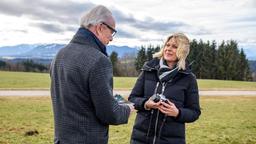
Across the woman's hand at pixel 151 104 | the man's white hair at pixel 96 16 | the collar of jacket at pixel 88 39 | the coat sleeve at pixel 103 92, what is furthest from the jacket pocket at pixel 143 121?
the man's white hair at pixel 96 16

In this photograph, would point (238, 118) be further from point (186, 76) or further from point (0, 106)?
point (186, 76)

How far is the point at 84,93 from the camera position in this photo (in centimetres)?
295

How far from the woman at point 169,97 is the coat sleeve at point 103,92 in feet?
3.30

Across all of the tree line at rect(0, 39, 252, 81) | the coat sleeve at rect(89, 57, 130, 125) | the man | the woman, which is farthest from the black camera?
the tree line at rect(0, 39, 252, 81)

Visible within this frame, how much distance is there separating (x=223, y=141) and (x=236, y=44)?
8415 cm

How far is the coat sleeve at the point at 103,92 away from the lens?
9.50ft

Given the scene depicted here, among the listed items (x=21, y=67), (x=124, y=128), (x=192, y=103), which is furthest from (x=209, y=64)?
(x=192, y=103)

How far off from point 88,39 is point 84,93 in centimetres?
39

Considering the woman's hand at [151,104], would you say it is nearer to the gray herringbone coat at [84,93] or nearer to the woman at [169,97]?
the woman at [169,97]

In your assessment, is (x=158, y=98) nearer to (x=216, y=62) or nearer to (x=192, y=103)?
(x=192, y=103)

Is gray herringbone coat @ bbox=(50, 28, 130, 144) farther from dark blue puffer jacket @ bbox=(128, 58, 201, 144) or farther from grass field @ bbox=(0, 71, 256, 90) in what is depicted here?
grass field @ bbox=(0, 71, 256, 90)

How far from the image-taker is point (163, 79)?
4.06 m

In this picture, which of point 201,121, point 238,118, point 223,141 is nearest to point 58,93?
point 223,141

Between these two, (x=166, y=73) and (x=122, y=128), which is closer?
(x=166, y=73)
